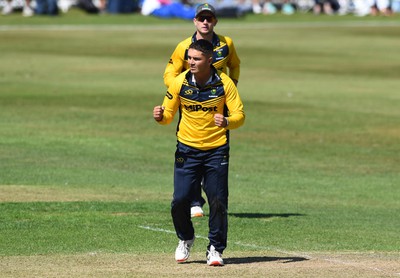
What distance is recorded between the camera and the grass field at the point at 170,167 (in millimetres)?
11000

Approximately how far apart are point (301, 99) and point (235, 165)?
10080 mm

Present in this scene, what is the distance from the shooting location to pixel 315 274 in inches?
392

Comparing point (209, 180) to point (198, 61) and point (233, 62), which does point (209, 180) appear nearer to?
point (198, 61)

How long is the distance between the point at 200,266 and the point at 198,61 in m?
1.95

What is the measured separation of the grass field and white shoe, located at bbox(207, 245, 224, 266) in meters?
0.13

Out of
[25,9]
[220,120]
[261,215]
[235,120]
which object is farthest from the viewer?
[25,9]

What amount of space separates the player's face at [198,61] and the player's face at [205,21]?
2.47m

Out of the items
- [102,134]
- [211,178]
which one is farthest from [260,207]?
[102,134]

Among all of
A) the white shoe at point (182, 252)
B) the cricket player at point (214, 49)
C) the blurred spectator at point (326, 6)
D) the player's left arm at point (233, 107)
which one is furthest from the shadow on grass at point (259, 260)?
the blurred spectator at point (326, 6)

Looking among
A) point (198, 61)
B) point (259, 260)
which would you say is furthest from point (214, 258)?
point (198, 61)

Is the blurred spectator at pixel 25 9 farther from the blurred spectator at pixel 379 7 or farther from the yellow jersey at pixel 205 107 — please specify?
the yellow jersey at pixel 205 107

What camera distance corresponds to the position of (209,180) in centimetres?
1031

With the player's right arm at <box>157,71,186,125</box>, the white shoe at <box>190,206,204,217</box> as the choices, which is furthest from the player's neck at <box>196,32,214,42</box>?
the player's right arm at <box>157,71,186,125</box>

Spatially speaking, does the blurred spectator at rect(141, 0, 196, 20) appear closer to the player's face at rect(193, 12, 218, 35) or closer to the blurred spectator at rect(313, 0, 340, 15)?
the blurred spectator at rect(313, 0, 340, 15)
